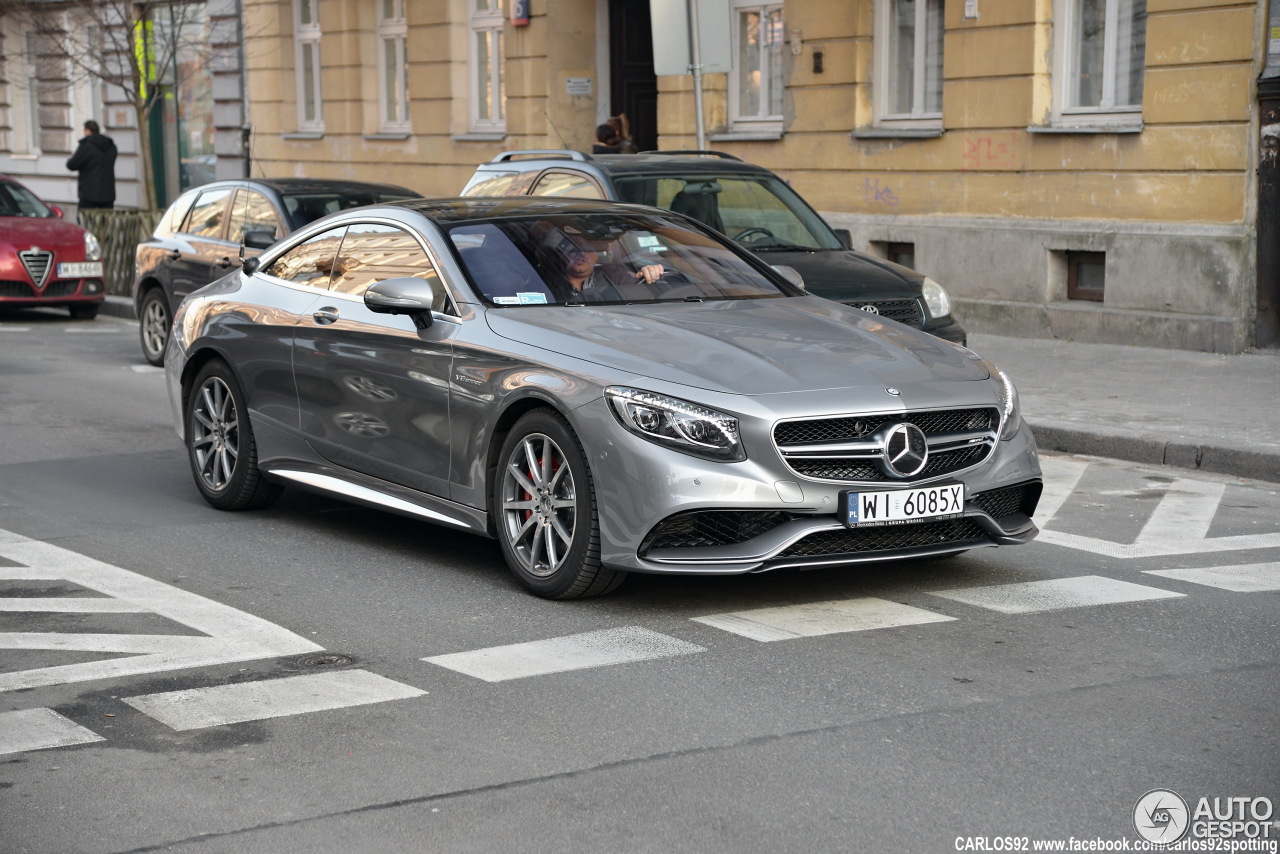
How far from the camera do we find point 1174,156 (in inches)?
584

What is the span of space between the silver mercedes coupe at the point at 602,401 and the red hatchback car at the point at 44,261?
11.1 m

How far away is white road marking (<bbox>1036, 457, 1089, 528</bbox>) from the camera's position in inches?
342

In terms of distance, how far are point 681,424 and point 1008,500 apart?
1.43 metres

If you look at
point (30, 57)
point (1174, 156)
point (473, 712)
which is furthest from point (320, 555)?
point (30, 57)

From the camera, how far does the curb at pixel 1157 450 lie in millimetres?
9766

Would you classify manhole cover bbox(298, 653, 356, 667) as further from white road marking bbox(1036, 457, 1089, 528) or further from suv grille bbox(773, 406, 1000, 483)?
white road marking bbox(1036, 457, 1089, 528)

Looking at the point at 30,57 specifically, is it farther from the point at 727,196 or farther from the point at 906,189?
the point at 727,196

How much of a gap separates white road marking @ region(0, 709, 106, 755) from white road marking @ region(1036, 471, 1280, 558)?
4362 mm

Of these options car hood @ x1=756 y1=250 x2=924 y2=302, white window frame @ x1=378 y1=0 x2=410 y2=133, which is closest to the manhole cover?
car hood @ x1=756 y1=250 x2=924 y2=302

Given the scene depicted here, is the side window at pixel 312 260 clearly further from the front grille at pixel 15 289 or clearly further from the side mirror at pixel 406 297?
the front grille at pixel 15 289

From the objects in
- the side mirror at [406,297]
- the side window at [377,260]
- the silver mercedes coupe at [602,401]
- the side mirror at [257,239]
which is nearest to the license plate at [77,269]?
the side mirror at [257,239]

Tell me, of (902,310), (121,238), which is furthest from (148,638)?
(121,238)

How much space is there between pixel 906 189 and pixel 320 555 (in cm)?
1105

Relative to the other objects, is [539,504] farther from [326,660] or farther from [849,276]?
[849,276]
